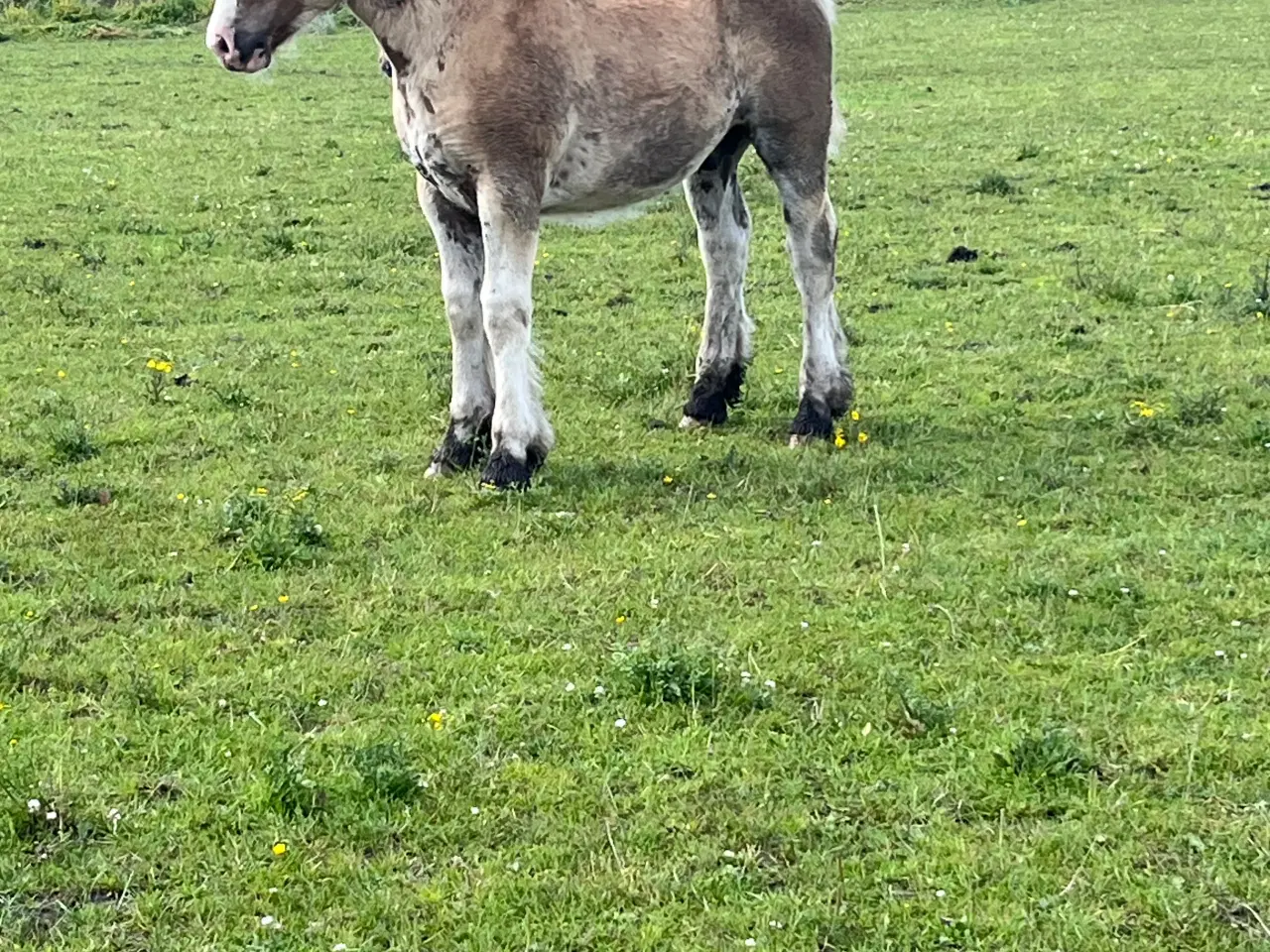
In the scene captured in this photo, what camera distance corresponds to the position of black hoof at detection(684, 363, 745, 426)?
29.2 ft

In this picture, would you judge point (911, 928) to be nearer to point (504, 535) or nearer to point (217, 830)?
point (217, 830)

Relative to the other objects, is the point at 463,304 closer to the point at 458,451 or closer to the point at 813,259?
the point at 458,451

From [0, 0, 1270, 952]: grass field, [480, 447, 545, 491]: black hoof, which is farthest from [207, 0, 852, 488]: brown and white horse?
[0, 0, 1270, 952]: grass field

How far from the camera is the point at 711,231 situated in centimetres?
912

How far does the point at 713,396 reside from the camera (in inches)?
353

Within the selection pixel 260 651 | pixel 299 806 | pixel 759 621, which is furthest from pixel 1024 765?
pixel 260 651

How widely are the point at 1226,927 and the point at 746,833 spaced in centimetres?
129

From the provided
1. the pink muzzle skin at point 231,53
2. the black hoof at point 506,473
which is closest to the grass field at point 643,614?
the black hoof at point 506,473

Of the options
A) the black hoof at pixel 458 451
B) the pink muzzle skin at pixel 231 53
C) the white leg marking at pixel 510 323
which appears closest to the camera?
the pink muzzle skin at pixel 231 53

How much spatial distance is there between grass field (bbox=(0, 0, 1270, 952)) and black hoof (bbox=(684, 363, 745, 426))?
0.54ft

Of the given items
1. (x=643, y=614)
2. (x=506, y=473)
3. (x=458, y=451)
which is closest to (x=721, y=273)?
(x=458, y=451)

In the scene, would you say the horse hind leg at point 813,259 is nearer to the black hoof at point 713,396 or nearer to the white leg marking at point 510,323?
the black hoof at point 713,396

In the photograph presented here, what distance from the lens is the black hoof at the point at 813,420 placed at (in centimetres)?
Answer: 849

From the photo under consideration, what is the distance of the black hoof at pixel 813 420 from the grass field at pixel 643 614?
0.21 meters
